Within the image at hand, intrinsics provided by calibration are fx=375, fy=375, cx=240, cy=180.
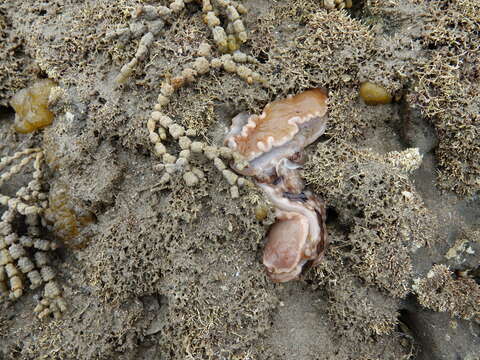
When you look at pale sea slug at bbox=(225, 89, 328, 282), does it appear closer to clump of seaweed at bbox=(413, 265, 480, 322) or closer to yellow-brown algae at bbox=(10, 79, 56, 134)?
clump of seaweed at bbox=(413, 265, 480, 322)

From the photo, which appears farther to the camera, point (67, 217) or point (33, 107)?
point (33, 107)

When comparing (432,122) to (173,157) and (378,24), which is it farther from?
(173,157)

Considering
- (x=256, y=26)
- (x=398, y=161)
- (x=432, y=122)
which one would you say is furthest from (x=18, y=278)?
(x=432, y=122)

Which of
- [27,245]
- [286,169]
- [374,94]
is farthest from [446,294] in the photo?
[27,245]

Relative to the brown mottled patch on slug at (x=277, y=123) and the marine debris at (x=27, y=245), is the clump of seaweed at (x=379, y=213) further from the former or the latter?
the marine debris at (x=27, y=245)

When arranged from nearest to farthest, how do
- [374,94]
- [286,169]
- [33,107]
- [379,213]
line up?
[379,213]
[286,169]
[374,94]
[33,107]

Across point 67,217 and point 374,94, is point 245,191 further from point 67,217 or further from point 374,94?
point 67,217
